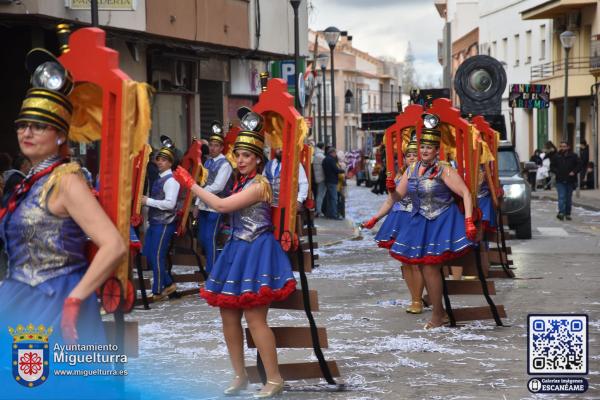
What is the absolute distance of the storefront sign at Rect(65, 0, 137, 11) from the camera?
17.3 meters

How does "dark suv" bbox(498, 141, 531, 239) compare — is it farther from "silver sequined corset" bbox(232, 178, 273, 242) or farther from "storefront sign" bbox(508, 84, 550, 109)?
"silver sequined corset" bbox(232, 178, 273, 242)

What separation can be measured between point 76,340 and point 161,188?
8.39 meters

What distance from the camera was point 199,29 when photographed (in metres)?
23.0

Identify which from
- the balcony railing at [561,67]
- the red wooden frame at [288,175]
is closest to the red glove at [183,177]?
the red wooden frame at [288,175]

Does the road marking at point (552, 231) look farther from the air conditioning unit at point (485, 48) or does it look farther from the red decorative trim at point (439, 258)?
the air conditioning unit at point (485, 48)

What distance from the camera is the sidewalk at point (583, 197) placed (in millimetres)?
33956

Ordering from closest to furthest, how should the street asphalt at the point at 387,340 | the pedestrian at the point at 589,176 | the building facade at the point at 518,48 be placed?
the street asphalt at the point at 387,340 → the pedestrian at the point at 589,176 → the building facade at the point at 518,48

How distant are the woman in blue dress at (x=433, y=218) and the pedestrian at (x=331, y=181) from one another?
58.5ft

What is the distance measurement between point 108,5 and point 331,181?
11.6m

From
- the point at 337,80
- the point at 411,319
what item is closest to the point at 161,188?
the point at 411,319

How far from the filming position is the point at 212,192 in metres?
13.9

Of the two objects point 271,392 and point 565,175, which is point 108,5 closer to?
point 271,392

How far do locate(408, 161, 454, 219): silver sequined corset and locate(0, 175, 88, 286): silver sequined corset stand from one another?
6.22 m


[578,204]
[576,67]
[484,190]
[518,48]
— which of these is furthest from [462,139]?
[518,48]
